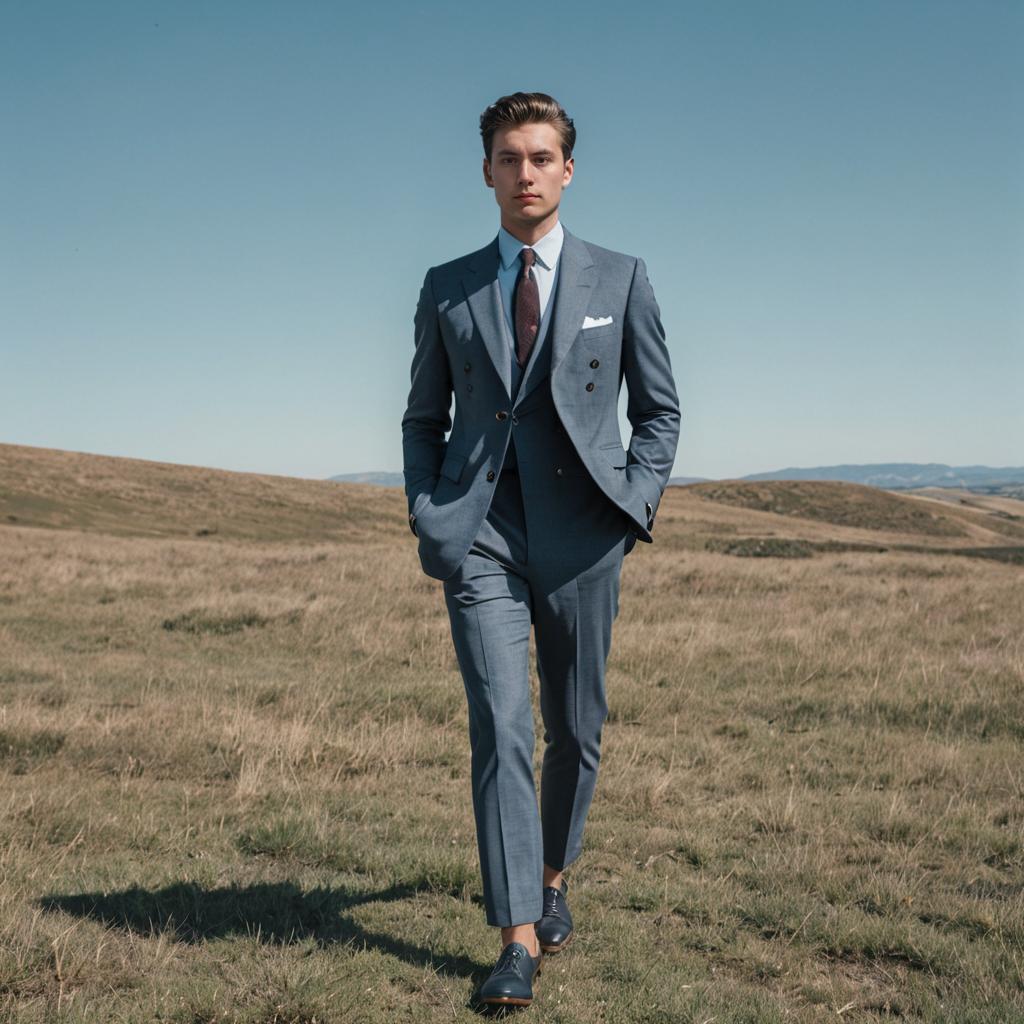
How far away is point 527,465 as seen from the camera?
3.23 meters

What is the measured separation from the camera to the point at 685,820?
16.7 feet

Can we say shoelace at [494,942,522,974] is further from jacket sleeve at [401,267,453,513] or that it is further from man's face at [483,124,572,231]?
man's face at [483,124,572,231]

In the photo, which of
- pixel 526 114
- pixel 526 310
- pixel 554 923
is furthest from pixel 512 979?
pixel 526 114

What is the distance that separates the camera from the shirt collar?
3.35 m

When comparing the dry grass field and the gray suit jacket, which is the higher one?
the gray suit jacket

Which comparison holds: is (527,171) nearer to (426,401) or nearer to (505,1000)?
(426,401)

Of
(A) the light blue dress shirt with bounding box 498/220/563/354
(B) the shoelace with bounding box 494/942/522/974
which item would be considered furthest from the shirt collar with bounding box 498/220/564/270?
(B) the shoelace with bounding box 494/942/522/974

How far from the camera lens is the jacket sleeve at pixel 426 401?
3.40m

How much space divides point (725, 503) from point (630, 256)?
7936 cm

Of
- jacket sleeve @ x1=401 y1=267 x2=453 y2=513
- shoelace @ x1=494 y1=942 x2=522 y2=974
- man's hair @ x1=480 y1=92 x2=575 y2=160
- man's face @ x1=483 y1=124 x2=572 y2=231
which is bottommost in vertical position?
shoelace @ x1=494 y1=942 x2=522 y2=974

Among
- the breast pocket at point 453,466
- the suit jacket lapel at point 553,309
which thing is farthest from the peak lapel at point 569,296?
the breast pocket at point 453,466

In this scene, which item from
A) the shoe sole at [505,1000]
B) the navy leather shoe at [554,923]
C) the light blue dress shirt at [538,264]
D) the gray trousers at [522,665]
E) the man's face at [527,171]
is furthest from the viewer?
the navy leather shoe at [554,923]

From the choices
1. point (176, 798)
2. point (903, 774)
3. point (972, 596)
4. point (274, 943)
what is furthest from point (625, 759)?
point (972, 596)

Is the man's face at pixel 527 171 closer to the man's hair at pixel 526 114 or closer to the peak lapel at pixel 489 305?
the man's hair at pixel 526 114
